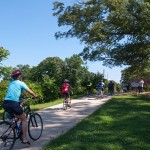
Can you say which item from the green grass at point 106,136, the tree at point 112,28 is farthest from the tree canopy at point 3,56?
the green grass at point 106,136

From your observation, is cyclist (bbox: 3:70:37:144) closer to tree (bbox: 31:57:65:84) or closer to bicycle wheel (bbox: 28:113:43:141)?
bicycle wheel (bbox: 28:113:43:141)

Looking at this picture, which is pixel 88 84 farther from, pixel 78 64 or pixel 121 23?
pixel 78 64

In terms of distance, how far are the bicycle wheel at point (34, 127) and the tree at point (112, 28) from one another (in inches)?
568

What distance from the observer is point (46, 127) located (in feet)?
39.2

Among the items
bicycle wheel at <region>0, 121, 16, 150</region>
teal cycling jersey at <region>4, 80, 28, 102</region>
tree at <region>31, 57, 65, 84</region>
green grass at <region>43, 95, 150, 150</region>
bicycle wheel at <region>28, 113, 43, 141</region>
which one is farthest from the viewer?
tree at <region>31, 57, 65, 84</region>

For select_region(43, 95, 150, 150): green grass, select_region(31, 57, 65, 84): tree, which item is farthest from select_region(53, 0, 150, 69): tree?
select_region(31, 57, 65, 84): tree

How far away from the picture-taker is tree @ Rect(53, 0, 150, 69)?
22942mm

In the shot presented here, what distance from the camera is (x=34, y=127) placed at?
32.0 ft

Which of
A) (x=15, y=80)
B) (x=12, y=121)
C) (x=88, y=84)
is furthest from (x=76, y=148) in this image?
(x=88, y=84)

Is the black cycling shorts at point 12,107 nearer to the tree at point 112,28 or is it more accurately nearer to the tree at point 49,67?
the tree at point 112,28

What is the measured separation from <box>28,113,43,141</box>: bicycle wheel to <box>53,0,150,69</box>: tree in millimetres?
14438

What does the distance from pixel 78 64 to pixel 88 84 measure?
121 feet

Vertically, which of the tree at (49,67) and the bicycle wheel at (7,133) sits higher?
the tree at (49,67)

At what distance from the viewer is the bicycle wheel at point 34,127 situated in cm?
940
